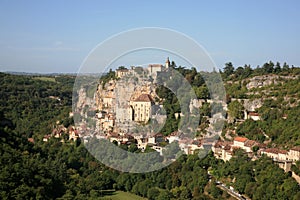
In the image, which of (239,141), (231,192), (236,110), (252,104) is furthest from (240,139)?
(252,104)

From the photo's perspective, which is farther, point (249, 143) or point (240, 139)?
point (240, 139)

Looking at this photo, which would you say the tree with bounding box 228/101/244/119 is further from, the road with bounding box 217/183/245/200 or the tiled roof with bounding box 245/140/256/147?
the road with bounding box 217/183/245/200

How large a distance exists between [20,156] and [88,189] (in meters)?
2.62

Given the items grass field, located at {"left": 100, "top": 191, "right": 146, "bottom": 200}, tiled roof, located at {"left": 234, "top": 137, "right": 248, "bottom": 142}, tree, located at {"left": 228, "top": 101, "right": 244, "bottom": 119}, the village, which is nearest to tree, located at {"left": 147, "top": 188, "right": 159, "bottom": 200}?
grass field, located at {"left": 100, "top": 191, "right": 146, "bottom": 200}

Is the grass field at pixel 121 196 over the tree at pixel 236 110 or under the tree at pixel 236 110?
under

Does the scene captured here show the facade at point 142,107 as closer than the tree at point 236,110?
Yes

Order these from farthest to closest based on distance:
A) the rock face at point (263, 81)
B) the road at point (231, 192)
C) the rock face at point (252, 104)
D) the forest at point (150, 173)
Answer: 1. the rock face at point (263, 81)
2. the rock face at point (252, 104)
3. the road at point (231, 192)
4. the forest at point (150, 173)

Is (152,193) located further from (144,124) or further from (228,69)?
(228,69)

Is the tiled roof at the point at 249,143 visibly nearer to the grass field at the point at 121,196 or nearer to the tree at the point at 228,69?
the grass field at the point at 121,196

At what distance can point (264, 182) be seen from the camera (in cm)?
1481

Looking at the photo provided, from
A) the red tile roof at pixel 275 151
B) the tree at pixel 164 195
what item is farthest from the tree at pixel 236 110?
the tree at pixel 164 195

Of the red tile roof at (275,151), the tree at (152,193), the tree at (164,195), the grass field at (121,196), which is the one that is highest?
the red tile roof at (275,151)

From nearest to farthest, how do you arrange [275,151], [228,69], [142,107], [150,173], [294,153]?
[294,153], [275,151], [150,173], [142,107], [228,69]

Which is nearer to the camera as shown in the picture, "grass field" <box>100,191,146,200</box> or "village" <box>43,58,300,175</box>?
"grass field" <box>100,191,146,200</box>
